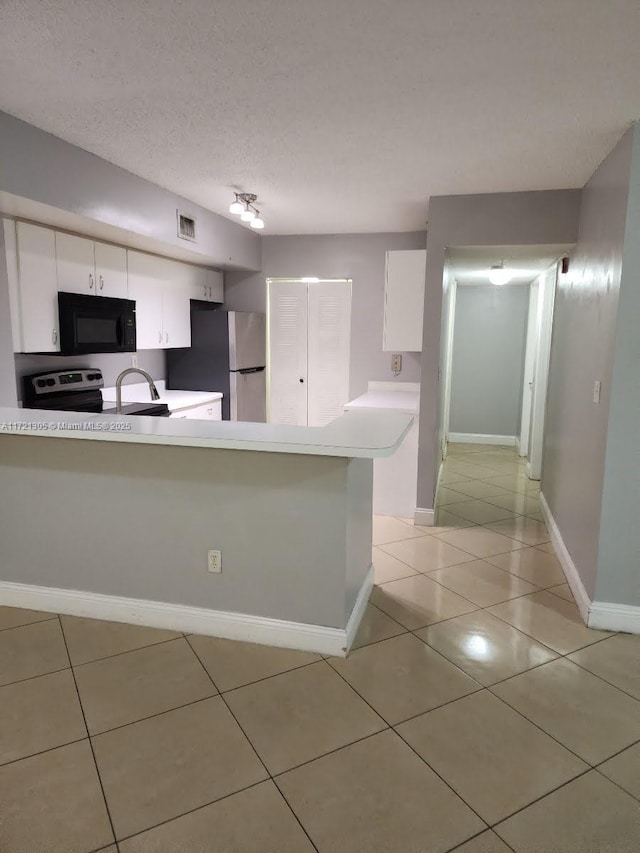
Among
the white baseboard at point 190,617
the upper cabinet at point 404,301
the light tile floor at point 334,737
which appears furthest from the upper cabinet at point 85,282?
the upper cabinet at point 404,301

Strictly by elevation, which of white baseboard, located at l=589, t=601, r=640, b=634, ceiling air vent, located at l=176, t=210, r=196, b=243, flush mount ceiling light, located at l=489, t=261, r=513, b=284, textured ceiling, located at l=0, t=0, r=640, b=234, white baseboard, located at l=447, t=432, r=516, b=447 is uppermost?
textured ceiling, located at l=0, t=0, r=640, b=234

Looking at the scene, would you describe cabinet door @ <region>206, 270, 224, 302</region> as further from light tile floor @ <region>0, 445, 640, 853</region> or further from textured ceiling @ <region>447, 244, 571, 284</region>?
light tile floor @ <region>0, 445, 640, 853</region>

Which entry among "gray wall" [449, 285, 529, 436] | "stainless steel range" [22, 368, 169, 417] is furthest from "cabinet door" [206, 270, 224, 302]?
"gray wall" [449, 285, 529, 436]

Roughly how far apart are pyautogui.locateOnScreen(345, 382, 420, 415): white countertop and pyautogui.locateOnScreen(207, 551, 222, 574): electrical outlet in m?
2.02

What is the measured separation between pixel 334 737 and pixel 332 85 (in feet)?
7.99

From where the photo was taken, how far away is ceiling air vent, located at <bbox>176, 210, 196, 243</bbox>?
13.2 feet

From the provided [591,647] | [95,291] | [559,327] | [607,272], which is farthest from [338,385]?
[591,647]

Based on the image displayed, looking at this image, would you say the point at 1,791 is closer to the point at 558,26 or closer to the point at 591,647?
the point at 591,647

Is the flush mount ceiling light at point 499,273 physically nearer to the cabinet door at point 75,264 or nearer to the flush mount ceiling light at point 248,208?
the flush mount ceiling light at point 248,208

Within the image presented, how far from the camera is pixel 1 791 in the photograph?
167 cm

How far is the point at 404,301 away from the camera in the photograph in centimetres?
426

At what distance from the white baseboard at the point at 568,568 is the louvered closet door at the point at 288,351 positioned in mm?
2617

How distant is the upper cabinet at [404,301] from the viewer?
13.8 feet

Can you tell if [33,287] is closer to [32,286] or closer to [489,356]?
[32,286]
